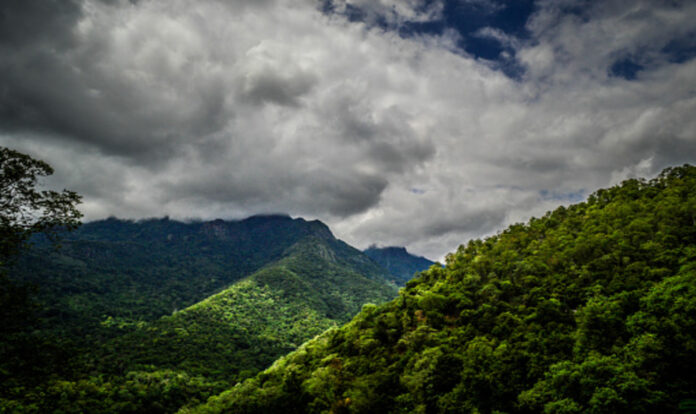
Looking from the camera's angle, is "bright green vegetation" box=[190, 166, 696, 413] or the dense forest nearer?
the dense forest

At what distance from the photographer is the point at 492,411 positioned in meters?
36.6

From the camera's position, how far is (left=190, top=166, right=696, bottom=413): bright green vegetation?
3250 cm

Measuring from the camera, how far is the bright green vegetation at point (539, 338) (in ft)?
107

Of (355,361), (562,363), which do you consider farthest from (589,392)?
(355,361)

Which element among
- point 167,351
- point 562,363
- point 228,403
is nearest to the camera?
point 562,363

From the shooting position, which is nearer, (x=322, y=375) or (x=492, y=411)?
(x=492, y=411)

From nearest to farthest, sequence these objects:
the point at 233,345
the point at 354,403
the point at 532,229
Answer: the point at 354,403 < the point at 532,229 < the point at 233,345

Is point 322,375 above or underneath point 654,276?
underneath

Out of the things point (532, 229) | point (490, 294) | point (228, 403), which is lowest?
point (228, 403)

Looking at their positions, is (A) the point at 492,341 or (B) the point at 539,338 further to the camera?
(A) the point at 492,341

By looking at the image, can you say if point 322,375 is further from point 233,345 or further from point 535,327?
point 233,345

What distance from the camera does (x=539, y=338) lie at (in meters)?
42.9

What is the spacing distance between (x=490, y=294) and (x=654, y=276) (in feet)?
80.9

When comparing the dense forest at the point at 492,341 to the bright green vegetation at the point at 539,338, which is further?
the bright green vegetation at the point at 539,338
